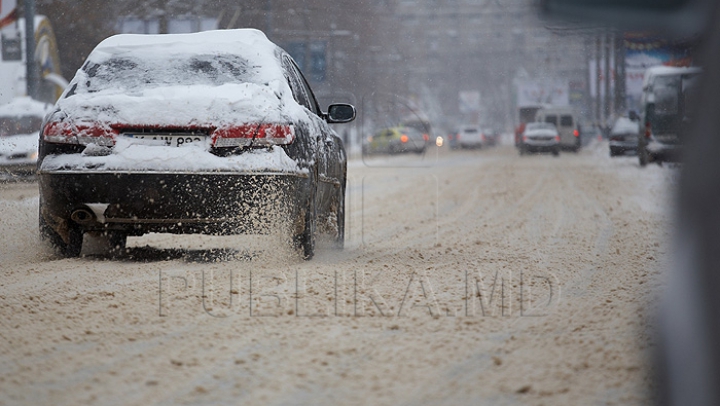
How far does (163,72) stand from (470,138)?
59.7 m

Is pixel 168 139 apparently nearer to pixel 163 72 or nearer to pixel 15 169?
pixel 163 72

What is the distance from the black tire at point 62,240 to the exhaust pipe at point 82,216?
1.10ft

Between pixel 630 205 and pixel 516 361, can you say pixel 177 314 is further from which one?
pixel 630 205

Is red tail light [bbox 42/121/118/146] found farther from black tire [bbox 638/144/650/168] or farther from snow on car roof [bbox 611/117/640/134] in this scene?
snow on car roof [bbox 611/117/640/134]

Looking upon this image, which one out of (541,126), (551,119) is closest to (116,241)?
(541,126)

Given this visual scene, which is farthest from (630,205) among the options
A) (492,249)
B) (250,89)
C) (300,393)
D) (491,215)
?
(300,393)

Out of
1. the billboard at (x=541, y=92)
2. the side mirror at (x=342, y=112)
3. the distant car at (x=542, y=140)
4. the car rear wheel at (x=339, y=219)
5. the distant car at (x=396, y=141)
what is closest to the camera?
the side mirror at (x=342, y=112)

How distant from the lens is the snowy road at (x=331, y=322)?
3.47 metres

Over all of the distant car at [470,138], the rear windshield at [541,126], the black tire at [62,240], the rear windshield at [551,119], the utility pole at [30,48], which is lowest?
the distant car at [470,138]

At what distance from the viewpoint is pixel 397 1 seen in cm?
2495

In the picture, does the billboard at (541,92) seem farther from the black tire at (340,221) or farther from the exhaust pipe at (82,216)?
the exhaust pipe at (82,216)

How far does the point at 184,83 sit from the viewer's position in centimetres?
668

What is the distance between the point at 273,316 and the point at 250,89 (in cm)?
218

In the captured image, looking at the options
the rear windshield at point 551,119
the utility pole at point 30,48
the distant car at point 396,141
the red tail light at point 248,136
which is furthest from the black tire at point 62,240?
the rear windshield at point 551,119
